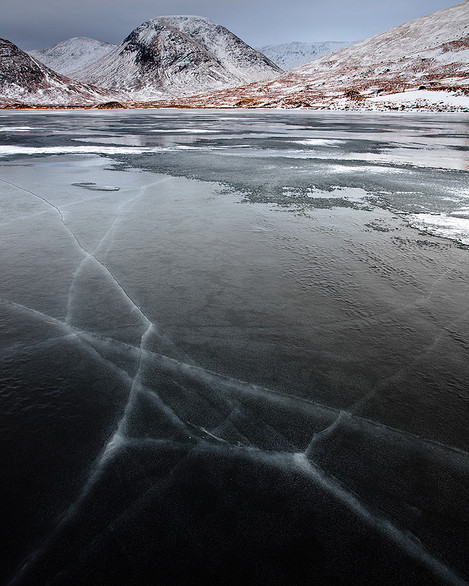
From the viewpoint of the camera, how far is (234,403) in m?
2.81

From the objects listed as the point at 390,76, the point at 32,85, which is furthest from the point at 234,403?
the point at 32,85

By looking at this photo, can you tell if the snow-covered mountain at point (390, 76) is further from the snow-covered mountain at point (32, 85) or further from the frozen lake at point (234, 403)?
the frozen lake at point (234, 403)

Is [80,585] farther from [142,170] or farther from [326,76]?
[326,76]

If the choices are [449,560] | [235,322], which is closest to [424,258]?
[235,322]

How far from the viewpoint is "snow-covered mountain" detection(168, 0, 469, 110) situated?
69.1 metres

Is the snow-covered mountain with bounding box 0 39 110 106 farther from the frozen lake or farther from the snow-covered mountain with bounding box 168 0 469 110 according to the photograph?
the frozen lake

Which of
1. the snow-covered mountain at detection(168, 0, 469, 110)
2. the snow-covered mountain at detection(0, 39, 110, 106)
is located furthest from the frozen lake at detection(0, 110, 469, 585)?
the snow-covered mountain at detection(0, 39, 110, 106)

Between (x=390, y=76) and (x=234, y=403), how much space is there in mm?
130950

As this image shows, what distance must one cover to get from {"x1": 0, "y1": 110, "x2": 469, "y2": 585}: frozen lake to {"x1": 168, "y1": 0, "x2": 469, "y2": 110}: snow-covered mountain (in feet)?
214

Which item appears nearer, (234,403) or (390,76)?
(234,403)

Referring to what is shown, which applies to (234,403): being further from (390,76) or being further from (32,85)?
(32,85)

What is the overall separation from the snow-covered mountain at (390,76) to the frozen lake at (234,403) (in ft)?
214

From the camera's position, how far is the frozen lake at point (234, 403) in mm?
1895

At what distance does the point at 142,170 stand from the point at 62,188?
303 cm
